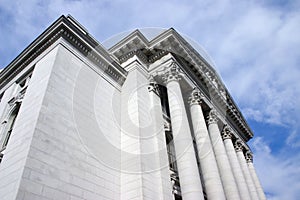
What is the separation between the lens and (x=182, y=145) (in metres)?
12.4

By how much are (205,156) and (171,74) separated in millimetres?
5545

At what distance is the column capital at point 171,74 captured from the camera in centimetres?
1523

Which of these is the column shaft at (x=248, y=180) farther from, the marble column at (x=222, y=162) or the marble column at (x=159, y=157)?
the marble column at (x=159, y=157)

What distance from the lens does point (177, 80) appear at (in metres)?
15.4

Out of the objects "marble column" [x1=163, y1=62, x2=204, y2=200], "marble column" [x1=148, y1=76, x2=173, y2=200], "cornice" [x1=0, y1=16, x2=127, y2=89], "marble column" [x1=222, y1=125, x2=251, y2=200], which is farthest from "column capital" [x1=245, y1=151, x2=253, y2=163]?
"cornice" [x1=0, y1=16, x2=127, y2=89]

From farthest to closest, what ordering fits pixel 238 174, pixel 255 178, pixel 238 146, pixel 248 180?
pixel 255 178, pixel 238 146, pixel 248 180, pixel 238 174

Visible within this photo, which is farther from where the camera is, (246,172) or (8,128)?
(246,172)

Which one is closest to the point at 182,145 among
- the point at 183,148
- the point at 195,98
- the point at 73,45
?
the point at 183,148

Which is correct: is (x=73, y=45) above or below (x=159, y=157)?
above

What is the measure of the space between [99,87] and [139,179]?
6047mm

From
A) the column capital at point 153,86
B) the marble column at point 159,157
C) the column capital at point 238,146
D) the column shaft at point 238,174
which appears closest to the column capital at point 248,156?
the column capital at point 238,146

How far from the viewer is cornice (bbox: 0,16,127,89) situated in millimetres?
12805

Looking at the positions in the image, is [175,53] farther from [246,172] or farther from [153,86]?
[246,172]

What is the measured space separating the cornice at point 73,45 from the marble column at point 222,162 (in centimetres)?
804
